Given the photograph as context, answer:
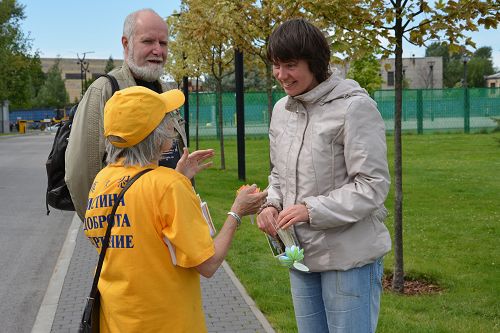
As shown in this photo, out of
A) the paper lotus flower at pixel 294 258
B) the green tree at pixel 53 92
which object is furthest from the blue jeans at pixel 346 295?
the green tree at pixel 53 92

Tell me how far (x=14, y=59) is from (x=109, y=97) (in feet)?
180

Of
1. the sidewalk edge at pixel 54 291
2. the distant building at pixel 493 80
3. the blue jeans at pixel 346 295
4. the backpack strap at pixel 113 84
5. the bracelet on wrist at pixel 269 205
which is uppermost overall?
the distant building at pixel 493 80

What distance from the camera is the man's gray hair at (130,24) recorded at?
136 inches

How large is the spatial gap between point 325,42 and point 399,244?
368cm

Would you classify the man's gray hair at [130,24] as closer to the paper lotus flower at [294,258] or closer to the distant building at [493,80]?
the paper lotus flower at [294,258]

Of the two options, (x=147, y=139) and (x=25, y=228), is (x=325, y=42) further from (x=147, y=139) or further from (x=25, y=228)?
(x=25, y=228)

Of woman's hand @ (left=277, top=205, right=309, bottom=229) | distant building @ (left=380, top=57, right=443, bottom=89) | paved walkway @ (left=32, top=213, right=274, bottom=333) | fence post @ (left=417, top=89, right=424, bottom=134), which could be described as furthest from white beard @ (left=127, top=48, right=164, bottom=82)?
distant building @ (left=380, top=57, right=443, bottom=89)

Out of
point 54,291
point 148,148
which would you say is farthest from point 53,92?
point 148,148

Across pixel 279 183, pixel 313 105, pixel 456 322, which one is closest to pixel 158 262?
pixel 279 183

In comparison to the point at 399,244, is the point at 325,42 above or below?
above

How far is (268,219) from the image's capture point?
272 centimetres

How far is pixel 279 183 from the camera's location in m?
2.91

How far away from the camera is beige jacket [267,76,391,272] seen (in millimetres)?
2490

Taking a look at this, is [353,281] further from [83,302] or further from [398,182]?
[83,302]
